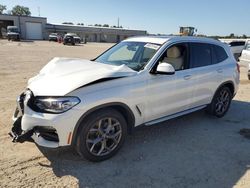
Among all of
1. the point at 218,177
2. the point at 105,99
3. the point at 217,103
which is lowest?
the point at 218,177

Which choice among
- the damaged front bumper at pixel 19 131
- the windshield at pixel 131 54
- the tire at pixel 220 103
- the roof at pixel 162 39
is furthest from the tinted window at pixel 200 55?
the damaged front bumper at pixel 19 131

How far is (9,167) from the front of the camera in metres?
3.67

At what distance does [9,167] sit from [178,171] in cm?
232

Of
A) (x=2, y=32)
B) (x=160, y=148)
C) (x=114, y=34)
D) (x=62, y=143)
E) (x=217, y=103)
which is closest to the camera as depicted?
(x=62, y=143)

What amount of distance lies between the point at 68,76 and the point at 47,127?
2.61ft

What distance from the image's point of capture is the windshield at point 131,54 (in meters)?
4.48

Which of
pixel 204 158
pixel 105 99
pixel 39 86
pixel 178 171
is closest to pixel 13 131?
pixel 39 86

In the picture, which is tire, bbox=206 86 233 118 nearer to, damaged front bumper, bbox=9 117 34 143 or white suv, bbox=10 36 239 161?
white suv, bbox=10 36 239 161

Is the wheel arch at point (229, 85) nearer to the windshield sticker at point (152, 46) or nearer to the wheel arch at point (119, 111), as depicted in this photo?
the windshield sticker at point (152, 46)

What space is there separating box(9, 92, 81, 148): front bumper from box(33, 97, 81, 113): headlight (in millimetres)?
61

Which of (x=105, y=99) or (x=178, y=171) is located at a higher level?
(x=105, y=99)

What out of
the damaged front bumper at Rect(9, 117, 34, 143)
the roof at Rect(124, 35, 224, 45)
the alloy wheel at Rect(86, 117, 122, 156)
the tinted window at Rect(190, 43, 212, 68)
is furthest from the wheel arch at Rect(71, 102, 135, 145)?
the tinted window at Rect(190, 43, 212, 68)

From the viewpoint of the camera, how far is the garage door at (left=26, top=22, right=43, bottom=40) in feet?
224

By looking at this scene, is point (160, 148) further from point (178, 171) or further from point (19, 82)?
point (19, 82)
